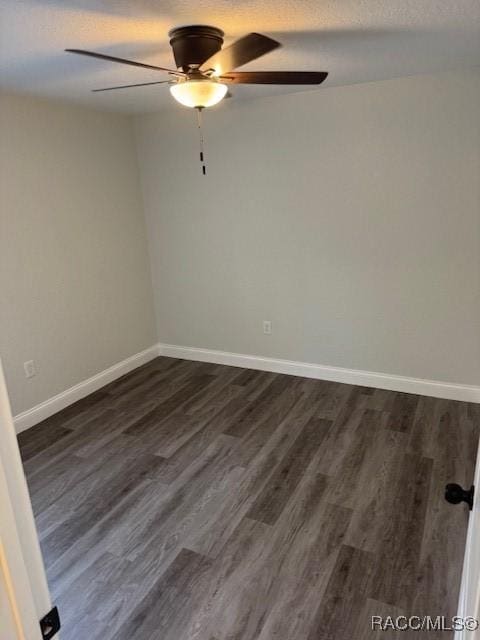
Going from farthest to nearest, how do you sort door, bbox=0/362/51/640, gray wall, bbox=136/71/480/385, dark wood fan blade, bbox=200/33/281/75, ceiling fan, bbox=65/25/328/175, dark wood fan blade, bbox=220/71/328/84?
1. gray wall, bbox=136/71/480/385
2. dark wood fan blade, bbox=220/71/328/84
3. ceiling fan, bbox=65/25/328/175
4. dark wood fan blade, bbox=200/33/281/75
5. door, bbox=0/362/51/640

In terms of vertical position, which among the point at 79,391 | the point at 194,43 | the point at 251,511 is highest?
the point at 194,43

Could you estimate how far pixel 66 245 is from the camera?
3432 mm

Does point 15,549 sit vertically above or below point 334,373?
above

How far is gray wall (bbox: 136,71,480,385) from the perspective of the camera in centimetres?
298

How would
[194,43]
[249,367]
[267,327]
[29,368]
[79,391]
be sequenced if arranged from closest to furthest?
1. [194,43]
2. [29,368]
3. [79,391]
4. [267,327]
5. [249,367]

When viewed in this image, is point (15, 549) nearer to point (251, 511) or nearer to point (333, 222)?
point (251, 511)

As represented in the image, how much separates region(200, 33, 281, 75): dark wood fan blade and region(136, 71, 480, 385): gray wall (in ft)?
5.29

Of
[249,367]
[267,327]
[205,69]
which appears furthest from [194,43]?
[249,367]

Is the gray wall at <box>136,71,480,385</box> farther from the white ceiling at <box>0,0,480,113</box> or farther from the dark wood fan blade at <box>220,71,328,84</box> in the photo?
the dark wood fan blade at <box>220,71,328,84</box>

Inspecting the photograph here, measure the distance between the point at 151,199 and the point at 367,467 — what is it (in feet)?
9.82

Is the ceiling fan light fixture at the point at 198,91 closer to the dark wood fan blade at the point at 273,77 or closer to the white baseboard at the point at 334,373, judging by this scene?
the dark wood fan blade at the point at 273,77

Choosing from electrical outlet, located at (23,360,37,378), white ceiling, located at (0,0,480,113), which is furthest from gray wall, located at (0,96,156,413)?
white ceiling, located at (0,0,480,113)

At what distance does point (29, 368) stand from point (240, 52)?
263 cm

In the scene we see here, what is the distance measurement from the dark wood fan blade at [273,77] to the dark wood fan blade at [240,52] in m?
0.07
